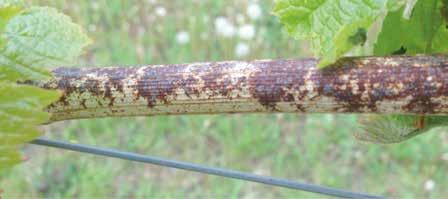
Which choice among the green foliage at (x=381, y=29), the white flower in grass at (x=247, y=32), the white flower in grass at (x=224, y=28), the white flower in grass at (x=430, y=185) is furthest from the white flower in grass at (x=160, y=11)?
the green foliage at (x=381, y=29)

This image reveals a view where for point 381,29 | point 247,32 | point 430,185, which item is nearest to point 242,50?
point 247,32

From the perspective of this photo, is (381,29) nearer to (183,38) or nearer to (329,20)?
(329,20)

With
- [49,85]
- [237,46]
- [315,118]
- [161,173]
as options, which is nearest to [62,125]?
[161,173]

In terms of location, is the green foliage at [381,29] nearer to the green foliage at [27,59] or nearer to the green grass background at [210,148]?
the green foliage at [27,59]

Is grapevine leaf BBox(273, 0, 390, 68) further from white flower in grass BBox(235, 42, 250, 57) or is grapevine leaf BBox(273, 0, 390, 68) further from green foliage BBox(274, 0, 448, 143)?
white flower in grass BBox(235, 42, 250, 57)

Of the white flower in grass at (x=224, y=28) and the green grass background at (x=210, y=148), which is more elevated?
the white flower in grass at (x=224, y=28)

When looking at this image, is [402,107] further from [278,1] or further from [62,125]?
[62,125]
